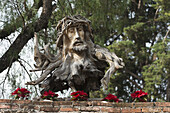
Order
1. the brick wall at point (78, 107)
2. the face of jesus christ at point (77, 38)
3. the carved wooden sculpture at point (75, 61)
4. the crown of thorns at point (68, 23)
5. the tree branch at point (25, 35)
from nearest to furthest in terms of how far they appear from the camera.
Answer: the brick wall at point (78, 107), the carved wooden sculpture at point (75, 61), the face of jesus christ at point (77, 38), the crown of thorns at point (68, 23), the tree branch at point (25, 35)

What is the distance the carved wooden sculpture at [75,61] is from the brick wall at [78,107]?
97cm

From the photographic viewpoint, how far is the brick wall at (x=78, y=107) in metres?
4.78

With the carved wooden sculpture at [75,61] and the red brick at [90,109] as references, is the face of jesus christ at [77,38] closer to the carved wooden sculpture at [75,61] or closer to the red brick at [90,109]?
the carved wooden sculpture at [75,61]

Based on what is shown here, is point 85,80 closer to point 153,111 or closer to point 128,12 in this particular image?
point 153,111

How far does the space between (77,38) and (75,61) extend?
18.0 inches

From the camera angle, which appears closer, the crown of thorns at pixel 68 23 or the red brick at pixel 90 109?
the red brick at pixel 90 109

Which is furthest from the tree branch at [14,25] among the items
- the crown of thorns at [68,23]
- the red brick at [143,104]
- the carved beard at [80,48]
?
the red brick at [143,104]

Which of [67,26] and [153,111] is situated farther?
[67,26]

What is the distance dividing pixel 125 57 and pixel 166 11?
2.72 m

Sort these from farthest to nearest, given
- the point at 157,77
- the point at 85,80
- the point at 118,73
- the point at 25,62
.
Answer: the point at 118,73, the point at 157,77, the point at 25,62, the point at 85,80

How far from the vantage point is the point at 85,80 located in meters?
Result: 5.96

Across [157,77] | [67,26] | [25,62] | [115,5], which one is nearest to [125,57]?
[157,77]

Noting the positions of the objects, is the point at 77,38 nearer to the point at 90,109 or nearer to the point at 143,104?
the point at 90,109

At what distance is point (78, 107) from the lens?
16.0 ft
